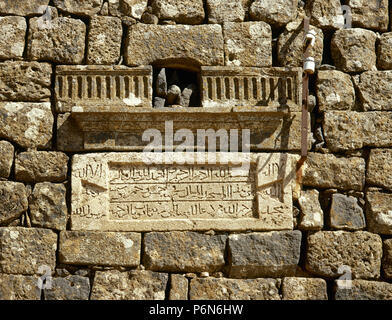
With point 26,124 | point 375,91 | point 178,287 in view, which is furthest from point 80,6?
point 375,91

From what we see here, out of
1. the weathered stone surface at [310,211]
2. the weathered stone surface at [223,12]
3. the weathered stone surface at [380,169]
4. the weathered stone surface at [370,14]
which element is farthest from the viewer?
the weathered stone surface at [370,14]

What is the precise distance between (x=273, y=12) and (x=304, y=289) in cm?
Answer: 229

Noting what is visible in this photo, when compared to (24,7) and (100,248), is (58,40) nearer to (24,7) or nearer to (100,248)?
(24,7)

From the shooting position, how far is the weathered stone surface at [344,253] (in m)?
4.64

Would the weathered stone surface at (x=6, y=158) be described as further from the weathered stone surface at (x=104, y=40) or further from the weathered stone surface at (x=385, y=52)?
the weathered stone surface at (x=385, y=52)

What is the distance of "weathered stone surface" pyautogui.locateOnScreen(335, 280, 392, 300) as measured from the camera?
15.1 feet

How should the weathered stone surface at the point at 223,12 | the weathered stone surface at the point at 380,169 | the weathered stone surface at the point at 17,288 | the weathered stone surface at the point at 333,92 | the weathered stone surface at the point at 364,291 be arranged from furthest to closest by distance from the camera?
the weathered stone surface at the point at 223,12 → the weathered stone surface at the point at 333,92 → the weathered stone surface at the point at 380,169 → the weathered stone surface at the point at 364,291 → the weathered stone surface at the point at 17,288

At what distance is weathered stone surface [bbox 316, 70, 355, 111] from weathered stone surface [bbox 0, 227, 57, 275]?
2.40 meters

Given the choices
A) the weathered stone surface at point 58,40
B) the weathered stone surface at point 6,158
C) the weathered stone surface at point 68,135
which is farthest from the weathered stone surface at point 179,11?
the weathered stone surface at point 6,158

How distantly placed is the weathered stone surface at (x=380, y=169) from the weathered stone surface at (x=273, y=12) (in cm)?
133

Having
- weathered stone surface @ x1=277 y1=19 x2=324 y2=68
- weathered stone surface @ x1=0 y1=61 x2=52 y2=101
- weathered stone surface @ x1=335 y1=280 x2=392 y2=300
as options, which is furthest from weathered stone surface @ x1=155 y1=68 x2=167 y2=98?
weathered stone surface @ x1=335 y1=280 x2=392 y2=300

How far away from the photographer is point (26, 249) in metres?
4.55

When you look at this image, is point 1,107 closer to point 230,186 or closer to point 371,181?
point 230,186

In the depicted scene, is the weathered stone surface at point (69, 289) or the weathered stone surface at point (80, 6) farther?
the weathered stone surface at point (80, 6)
